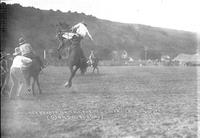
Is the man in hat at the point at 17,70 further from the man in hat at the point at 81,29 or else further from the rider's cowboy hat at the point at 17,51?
the man in hat at the point at 81,29

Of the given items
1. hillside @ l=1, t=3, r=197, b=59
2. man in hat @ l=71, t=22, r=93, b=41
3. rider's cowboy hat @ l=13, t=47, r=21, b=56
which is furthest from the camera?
man in hat @ l=71, t=22, r=93, b=41

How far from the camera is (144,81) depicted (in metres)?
7.54

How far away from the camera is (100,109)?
6.16m

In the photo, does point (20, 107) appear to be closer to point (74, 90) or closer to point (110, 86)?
point (74, 90)

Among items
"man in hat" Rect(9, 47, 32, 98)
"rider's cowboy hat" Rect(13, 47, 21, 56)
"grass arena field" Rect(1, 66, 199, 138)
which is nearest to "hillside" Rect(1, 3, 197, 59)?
"rider's cowboy hat" Rect(13, 47, 21, 56)

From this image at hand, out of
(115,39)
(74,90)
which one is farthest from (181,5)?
(74,90)

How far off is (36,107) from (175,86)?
3.65 m

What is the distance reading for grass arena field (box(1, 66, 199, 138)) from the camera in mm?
5562

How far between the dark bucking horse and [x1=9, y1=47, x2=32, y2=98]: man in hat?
0.78 metres

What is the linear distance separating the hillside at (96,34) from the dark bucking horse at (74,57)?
0.44ft

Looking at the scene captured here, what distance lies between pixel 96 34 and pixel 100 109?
61.5 inches

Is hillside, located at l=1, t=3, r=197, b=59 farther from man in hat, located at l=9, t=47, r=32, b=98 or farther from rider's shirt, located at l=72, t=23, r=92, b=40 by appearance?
man in hat, located at l=9, t=47, r=32, b=98

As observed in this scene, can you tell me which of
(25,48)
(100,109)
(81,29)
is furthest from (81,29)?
(100,109)

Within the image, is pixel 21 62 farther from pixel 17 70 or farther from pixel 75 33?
pixel 75 33
